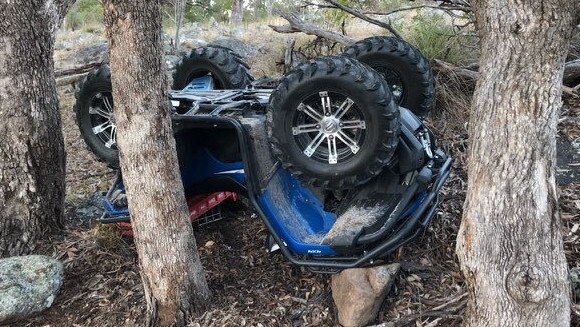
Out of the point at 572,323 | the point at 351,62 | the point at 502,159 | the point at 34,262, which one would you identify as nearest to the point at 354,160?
the point at 351,62

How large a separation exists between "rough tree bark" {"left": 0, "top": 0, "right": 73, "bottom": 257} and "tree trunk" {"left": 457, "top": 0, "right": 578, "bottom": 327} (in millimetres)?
3656

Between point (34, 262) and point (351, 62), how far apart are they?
2.99m

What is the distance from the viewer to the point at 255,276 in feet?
14.8

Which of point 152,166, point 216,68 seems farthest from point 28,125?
point 216,68

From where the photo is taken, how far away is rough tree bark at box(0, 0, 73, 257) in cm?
465

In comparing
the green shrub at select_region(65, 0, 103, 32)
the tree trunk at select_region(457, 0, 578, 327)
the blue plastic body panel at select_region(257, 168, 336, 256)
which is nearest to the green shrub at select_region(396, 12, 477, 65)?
the blue plastic body panel at select_region(257, 168, 336, 256)

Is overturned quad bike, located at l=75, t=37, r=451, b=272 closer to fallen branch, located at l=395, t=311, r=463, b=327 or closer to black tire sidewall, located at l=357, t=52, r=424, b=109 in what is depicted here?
black tire sidewall, located at l=357, t=52, r=424, b=109

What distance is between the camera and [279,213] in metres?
4.24

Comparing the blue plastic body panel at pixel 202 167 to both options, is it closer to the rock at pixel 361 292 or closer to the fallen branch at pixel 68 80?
the rock at pixel 361 292

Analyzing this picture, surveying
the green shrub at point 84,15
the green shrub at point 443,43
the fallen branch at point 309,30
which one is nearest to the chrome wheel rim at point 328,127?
the green shrub at point 443,43

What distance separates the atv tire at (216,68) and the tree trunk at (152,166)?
7.60 feet

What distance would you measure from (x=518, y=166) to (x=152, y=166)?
2.24 m

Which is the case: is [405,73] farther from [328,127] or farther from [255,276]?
[255,276]

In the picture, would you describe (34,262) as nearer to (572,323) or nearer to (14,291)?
(14,291)
